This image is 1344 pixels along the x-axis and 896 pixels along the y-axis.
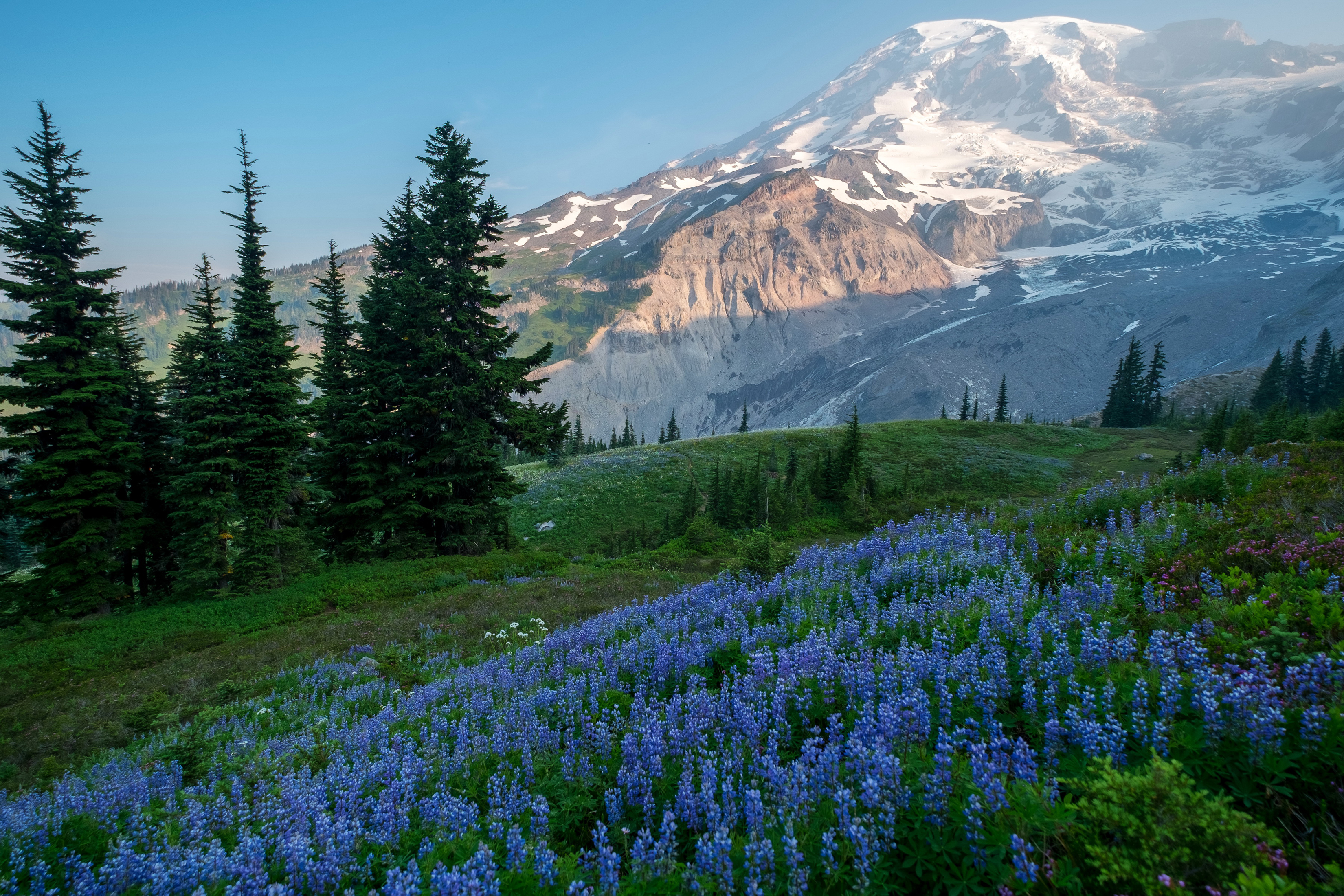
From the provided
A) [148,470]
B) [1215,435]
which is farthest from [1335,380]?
[148,470]

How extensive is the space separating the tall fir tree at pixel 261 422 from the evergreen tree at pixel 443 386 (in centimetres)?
263

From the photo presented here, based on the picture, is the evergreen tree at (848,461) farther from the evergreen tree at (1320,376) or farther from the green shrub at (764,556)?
the evergreen tree at (1320,376)

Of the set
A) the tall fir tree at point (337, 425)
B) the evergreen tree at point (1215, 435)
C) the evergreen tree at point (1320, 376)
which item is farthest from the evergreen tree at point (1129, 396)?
the tall fir tree at point (337, 425)

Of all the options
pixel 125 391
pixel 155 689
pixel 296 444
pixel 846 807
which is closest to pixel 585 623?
pixel 846 807

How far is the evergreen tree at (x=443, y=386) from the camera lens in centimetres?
2297

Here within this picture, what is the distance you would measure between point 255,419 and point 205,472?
2.33m

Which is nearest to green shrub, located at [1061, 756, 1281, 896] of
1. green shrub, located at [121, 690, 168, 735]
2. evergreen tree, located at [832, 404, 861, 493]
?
green shrub, located at [121, 690, 168, 735]

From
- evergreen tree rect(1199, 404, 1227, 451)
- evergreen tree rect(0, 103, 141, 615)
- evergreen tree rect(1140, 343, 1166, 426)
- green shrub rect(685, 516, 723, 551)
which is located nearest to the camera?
evergreen tree rect(0, 103, 141, 615)

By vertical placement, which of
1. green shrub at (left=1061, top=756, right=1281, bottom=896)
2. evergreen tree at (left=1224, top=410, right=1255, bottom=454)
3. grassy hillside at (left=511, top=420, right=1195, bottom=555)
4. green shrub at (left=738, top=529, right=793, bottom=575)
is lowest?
grassy hillside at (left=511, top=420, right=1195, bottom=555)

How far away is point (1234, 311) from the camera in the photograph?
192 m

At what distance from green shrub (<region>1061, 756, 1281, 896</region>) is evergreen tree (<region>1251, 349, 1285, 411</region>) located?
111639 mm

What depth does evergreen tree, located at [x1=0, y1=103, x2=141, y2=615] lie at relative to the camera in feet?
62.4

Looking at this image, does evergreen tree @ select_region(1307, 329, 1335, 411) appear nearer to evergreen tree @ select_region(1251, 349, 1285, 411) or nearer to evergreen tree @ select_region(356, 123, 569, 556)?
evergreen tree @ select_region(1251, 349, 1285, 411)

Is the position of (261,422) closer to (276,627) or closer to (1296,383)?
(276,627)
